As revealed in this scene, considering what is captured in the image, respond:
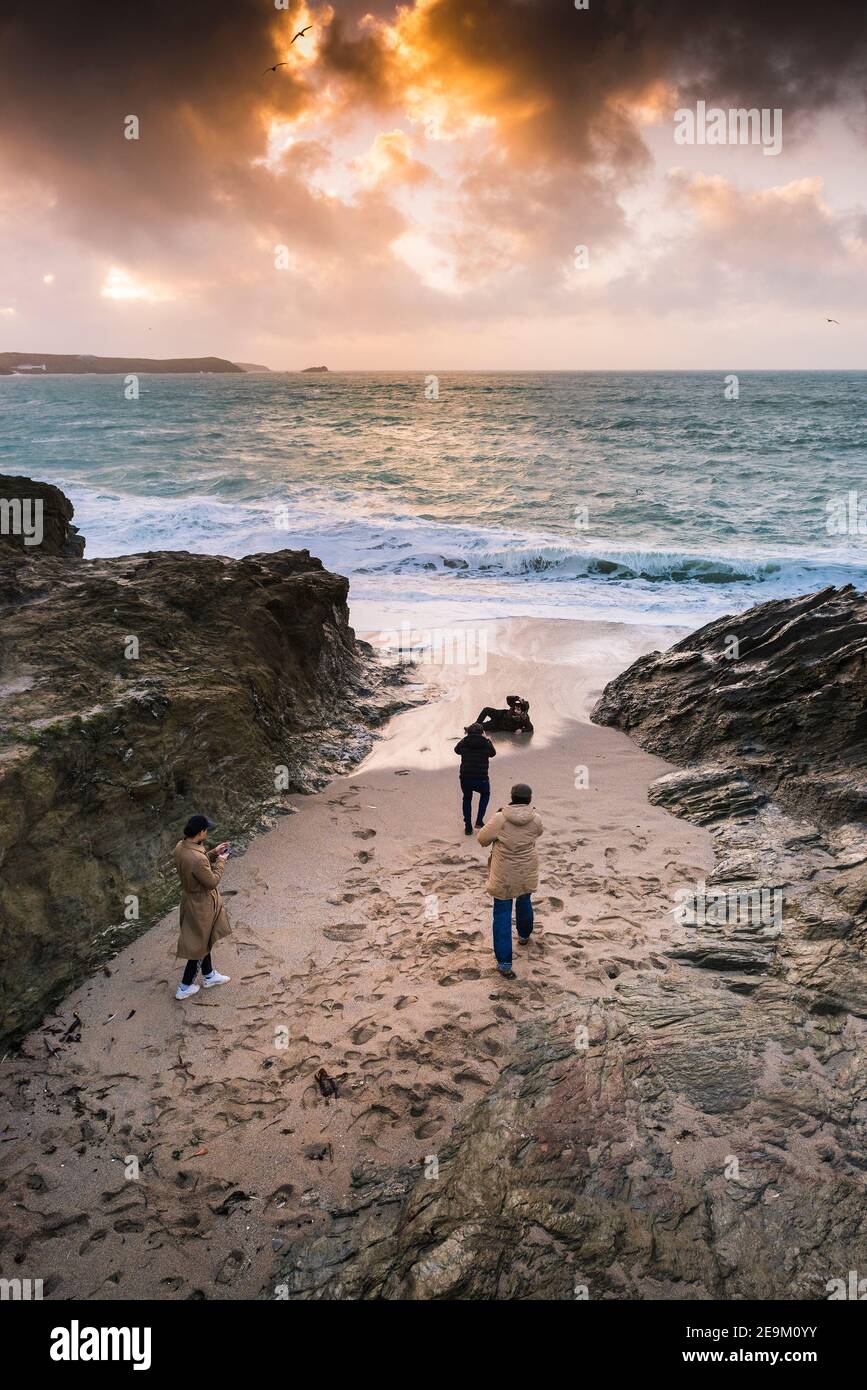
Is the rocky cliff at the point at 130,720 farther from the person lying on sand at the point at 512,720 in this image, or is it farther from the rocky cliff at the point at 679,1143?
the rocky cliff at the point at 679,1143

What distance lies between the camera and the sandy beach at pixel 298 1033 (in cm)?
382

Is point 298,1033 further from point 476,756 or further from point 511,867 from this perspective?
point 476,756

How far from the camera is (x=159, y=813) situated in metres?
6.61

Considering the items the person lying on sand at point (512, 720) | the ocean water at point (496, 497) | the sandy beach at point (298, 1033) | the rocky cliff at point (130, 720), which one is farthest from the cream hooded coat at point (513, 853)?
the ocean water at point (496, 497)

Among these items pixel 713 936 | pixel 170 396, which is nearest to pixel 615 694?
pixel 713 936

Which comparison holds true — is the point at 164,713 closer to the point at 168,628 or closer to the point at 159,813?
the point at 159,813

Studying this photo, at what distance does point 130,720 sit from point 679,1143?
17.1 ft

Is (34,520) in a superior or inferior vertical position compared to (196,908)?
superior

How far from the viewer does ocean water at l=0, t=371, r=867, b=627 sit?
20.4m

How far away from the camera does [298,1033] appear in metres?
4.98

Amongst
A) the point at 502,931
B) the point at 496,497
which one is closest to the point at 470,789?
the point at 502,931

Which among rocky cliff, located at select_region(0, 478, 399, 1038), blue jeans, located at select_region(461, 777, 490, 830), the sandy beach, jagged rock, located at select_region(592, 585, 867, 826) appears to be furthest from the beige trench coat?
jagged rock, located at select_region(592, 585, 867, 826)

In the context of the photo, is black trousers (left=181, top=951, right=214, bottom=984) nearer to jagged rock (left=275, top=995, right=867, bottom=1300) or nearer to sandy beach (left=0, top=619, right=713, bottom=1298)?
sandy beach (left=0, top=619, right=713, bottom=1298)

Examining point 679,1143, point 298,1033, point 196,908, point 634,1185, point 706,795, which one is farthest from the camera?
point 706,795
